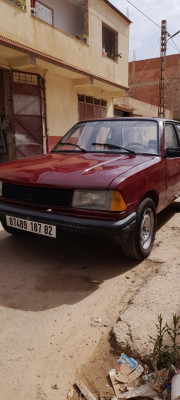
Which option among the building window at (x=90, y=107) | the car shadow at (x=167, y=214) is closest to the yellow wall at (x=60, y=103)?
the building window at (x=90, y=107)

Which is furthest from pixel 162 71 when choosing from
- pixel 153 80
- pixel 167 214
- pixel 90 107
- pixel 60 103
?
pixel 167 214

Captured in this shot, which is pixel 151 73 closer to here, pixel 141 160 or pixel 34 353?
pixel 141 160

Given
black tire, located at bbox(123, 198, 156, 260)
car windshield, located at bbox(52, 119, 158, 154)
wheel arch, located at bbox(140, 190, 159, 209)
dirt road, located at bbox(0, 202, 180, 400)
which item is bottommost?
dirt road, located at bbox(0, 202, 180, 400)

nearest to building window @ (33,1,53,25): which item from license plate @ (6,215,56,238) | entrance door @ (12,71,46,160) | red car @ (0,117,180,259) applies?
entrance door @ (12,71,46,160)

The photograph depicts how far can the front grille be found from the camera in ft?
8.53

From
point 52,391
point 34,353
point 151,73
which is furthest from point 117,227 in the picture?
point 151,73

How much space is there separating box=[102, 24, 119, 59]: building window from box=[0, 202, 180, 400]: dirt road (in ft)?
38.9

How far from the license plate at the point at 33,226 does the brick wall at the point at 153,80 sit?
2443cm

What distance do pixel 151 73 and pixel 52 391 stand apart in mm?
26423

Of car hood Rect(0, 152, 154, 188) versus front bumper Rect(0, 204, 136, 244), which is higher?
car hood Rect(0, 152, 154, 188)

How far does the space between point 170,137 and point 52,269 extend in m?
2.38

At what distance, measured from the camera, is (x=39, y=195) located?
8.95 feet

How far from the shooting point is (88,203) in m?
2.52

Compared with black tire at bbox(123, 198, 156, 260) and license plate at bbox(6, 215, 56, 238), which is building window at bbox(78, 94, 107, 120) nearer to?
black tire at bbox(123, 198, 156, 260)
